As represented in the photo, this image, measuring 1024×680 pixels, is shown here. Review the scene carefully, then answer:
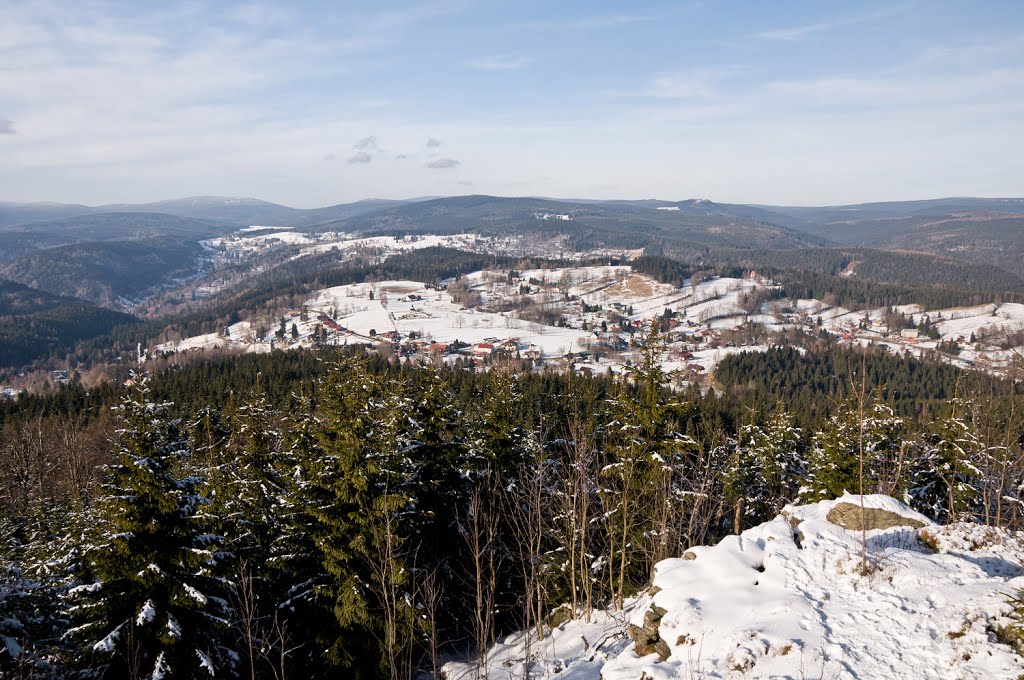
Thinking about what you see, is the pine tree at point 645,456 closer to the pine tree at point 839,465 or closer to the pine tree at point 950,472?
the pine tree at point 839,465

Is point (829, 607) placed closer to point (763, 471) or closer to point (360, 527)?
point (360, 527)

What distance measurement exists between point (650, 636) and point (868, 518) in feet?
22.8

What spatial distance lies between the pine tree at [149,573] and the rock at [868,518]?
15927mm

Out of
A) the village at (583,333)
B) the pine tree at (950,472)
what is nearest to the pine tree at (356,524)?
the pine tree at (950,472)

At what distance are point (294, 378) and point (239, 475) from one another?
6555cm

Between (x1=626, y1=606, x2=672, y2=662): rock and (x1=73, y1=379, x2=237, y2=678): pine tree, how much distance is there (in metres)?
10.2

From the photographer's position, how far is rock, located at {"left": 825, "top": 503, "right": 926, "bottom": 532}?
13.7m

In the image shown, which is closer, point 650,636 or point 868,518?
point 650,636

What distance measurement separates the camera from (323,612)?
57.7ft

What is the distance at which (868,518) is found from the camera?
45.6 ft

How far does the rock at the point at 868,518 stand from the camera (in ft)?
44.9

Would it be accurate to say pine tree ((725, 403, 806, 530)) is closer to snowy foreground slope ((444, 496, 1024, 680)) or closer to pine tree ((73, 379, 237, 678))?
snowy foreground slope ((444, 496, 1024, 680))

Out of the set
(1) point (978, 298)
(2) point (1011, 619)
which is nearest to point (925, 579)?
(2) point (1011, 619)

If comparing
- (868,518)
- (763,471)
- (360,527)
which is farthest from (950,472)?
(360,527)
